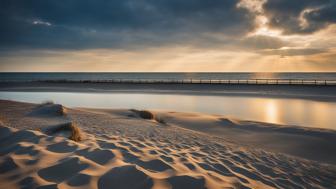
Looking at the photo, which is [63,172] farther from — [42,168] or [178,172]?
[178,172]

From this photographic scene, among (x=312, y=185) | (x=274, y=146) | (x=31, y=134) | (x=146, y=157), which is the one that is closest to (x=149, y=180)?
(x=146, y=157)

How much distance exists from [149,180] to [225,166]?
2.19 m

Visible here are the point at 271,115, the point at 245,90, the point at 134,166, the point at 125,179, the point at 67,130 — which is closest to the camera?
the point at 125,179

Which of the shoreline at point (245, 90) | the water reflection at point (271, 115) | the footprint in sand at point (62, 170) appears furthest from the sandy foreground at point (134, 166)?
the shoreline at point (245, 90)

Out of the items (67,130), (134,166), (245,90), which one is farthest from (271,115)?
(245,90)

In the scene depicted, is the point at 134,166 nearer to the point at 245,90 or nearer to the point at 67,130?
the point at 67,130

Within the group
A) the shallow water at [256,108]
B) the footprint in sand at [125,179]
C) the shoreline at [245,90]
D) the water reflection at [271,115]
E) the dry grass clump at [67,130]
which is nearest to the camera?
the footprint in sand at [125,179]

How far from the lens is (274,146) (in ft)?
27.8

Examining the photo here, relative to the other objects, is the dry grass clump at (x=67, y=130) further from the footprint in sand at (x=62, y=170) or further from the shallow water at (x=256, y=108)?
the shallow water at (x=256, y=108)

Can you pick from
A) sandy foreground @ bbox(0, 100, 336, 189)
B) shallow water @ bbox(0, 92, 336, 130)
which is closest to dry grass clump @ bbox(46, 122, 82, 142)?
sandy foreground @ bbox(0, 100, 336, 189)

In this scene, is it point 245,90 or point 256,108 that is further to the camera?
point 245,90

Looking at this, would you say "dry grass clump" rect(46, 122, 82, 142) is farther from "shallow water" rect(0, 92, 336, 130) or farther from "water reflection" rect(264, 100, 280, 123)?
"water reflection" rect(264, 100, 280, 123)

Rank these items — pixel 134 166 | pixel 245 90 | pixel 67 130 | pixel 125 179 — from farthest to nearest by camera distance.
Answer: pixel 245 90 < pixel 67 130 < pixel 134 166 < pixel 125 179

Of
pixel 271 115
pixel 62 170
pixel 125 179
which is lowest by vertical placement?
pixel 271 115
